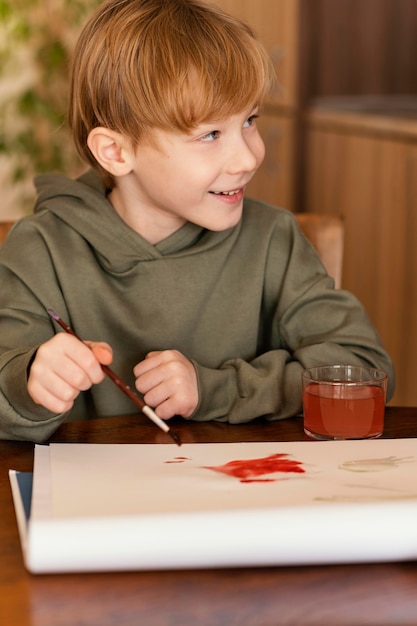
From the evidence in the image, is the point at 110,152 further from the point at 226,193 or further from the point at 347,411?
the point at 347,411

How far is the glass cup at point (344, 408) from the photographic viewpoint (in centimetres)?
105

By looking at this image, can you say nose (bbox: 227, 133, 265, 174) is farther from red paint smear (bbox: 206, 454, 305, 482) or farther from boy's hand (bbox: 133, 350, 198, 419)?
red paint smear (bbox: 206, 454, 305, 482)

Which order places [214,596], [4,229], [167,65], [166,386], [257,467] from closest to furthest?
[214,596]
[257,467]
[166,386]
[167,65]
[4,229]

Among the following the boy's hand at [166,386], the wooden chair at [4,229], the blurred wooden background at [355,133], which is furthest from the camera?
the blurred wooden background at [355,133]

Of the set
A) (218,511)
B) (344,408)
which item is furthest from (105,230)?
(218,511)

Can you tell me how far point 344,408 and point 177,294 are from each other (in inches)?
16.0

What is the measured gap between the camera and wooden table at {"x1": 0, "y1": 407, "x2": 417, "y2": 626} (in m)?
0.68

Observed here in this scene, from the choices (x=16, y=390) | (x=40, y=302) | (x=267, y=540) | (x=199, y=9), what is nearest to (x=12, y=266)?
(x=40, y=302)

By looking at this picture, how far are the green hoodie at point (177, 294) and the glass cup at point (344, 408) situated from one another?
17 centimetres

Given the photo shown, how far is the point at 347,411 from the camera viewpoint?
41.1 inches

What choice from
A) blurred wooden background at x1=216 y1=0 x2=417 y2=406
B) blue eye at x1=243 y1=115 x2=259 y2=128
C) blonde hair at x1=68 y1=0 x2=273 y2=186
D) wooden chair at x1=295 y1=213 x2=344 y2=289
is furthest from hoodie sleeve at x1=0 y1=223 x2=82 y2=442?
blurred wooden background at x1=216 y1=0 x2=417 y2=406

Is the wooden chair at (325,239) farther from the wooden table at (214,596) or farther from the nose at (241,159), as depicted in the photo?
the wooden table at (214,596)

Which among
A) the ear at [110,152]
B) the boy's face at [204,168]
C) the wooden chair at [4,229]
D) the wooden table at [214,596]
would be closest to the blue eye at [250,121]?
the boy's face at [204,168]

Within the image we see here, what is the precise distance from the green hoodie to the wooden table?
51 centimetres
